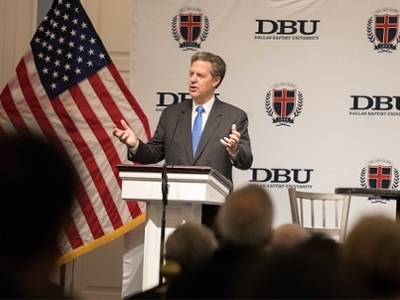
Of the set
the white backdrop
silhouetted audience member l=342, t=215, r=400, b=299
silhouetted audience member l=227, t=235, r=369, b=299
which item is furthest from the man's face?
silhouetted audience member l=227, t=235, r=369, b=299

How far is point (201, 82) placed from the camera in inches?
205

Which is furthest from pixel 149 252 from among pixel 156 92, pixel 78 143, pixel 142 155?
pixel 156 92

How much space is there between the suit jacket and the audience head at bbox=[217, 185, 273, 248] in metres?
2.87

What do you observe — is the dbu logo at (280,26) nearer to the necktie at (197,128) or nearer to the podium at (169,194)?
the necktie at (197,128)

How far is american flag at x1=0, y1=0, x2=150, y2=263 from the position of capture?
612cm

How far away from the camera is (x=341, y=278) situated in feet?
3.32

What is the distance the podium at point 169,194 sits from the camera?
173 inches

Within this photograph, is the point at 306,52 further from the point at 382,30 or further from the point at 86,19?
the point at 86,19

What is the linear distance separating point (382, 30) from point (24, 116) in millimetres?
3060

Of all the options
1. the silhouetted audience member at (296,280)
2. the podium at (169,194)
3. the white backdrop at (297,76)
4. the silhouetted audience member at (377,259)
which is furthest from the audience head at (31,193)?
the white backdrop at (297,76)

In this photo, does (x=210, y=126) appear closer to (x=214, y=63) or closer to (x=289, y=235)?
(x=214, y=63)

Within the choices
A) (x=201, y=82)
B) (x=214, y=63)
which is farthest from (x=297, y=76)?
(x=201, y=82)

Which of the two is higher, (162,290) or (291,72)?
(291,72)

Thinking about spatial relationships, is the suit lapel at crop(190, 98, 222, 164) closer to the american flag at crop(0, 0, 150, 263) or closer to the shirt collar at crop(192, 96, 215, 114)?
the shirt collar at crop(192, 96, 215, 114)
